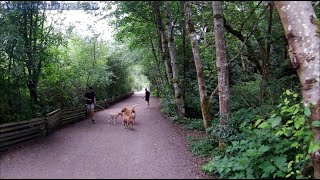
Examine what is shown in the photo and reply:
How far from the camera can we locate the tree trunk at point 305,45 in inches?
186

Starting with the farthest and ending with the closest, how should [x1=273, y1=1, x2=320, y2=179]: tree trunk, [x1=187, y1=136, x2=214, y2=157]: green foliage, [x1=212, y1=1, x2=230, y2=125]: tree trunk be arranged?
[x1=187, y1=136, x2=214, y2=157]: green foliage < [x1=212, y1=1, x2=230, y2=125]: tree trunk < [x1=273, y1=1, x2=320, y2=179]: tree trunk

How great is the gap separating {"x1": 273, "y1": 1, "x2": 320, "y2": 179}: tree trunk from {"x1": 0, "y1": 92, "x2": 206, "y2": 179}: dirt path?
9.72 feet

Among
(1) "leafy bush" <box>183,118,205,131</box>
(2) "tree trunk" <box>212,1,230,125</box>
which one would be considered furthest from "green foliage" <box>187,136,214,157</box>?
(1) "leafy bush" <box>183,118,205,131</box>

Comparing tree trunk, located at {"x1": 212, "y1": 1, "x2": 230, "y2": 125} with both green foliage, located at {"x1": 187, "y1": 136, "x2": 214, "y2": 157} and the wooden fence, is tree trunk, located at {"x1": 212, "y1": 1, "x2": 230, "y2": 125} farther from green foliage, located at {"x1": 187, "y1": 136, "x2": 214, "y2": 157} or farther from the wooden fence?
the wooden fence

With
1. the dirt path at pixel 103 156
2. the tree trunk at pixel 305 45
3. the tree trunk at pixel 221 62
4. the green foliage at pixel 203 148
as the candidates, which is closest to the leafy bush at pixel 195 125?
the dirt path at pixel 103 156

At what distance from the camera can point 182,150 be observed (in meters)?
9.62

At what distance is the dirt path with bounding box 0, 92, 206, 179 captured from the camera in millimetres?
6816

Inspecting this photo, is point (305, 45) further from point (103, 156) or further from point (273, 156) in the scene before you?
point (103, 156)

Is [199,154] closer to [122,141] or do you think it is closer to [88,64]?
[122,141]

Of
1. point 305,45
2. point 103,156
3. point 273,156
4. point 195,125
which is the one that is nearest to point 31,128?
point 103,156

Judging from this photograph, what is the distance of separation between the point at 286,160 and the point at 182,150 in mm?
4007

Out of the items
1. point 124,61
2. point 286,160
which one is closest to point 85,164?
point 286,160

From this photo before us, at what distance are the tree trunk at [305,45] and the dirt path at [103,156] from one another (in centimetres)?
296

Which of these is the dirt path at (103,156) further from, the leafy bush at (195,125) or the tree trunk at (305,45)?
the tree trunk at (305,45)
